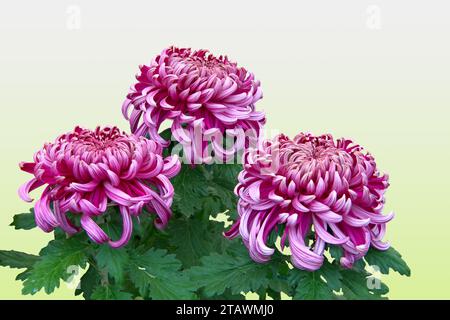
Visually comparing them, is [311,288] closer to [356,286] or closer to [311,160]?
[356,286]

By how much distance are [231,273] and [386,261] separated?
0.56 meters

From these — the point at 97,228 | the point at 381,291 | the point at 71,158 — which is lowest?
the point at 381,291

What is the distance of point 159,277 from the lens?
130 inches

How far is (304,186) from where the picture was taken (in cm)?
322

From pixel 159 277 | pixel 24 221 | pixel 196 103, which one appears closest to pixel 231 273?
pixel 159 277

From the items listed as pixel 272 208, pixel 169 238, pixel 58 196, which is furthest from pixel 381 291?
pixel 58 196

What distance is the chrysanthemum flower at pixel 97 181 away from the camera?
3260 mm

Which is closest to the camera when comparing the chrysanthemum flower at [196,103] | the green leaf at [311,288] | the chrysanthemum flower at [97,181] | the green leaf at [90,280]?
the green leaf at [311,288]

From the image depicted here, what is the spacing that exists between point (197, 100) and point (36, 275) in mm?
935

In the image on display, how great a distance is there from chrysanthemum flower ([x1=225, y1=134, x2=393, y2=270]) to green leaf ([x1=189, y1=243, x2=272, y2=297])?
5 centimetres

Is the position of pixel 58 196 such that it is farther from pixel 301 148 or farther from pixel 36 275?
pixel 301 148

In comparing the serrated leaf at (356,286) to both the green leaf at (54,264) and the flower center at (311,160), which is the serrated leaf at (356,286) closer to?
the flower center at (311,160)

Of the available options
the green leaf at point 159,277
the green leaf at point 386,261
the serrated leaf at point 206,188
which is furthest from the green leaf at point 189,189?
the green leaf at point 386,261

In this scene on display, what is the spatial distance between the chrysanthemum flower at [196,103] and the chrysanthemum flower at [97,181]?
0.70 feet
